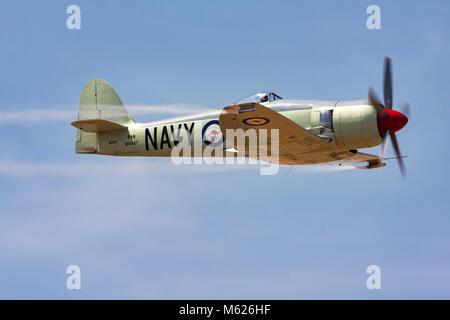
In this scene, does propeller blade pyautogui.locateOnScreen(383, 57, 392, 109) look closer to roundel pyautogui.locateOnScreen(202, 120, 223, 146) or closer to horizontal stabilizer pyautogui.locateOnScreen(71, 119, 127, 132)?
roundel pyautogui.locateOnScreen(202, 120, 223, 146)

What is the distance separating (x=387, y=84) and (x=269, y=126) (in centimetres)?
342

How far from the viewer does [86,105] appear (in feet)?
74.7

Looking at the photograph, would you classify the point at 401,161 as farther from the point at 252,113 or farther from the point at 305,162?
the point at 252,113

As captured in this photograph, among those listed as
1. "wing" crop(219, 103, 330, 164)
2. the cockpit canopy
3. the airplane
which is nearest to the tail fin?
the airplane

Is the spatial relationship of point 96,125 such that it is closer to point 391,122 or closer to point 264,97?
point 264,97

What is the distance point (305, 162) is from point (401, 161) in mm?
2554

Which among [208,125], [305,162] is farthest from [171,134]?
[305,162]

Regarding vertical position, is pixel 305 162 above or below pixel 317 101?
below

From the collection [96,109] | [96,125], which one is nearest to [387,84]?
[96,125]

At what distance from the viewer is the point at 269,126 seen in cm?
1761

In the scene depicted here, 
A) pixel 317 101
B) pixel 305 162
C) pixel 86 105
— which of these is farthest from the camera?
pixel 86 105

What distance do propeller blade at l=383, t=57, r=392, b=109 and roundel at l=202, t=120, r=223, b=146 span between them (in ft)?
14.3

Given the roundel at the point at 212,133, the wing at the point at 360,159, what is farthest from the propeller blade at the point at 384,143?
the roundel at the point at 212,133

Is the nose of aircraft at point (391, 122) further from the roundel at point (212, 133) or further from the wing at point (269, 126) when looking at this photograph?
the roundel at point (212, 133)
